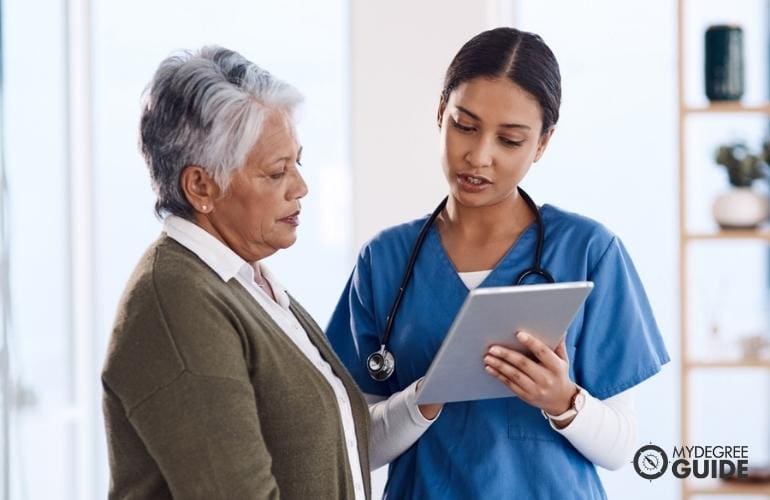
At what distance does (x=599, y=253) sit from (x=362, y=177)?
1709 mm

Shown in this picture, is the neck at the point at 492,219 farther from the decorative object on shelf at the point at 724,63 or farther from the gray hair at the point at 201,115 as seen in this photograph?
the decorative object on shelf at the point at 724,63

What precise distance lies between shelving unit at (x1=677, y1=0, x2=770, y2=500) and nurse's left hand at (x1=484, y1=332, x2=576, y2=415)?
1.46 meters

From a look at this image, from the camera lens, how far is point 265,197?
4.99ft

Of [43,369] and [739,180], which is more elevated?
[739,180]

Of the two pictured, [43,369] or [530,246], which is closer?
[530,246]

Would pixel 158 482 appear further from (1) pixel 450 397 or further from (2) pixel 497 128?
(2) pixel 497 128

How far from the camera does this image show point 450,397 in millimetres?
1618

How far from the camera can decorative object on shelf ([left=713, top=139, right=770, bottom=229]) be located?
2.98 metres

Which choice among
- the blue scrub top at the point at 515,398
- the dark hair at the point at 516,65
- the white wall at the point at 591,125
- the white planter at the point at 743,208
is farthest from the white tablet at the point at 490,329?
the white wall at the point at 591,125

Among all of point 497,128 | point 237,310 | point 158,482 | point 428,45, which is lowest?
point 158,482

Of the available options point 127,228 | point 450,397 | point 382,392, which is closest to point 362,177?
point 127,228

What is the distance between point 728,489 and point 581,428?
1.50 meters

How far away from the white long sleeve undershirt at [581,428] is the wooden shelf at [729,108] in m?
1.43

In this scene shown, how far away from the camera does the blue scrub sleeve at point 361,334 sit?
184cm
